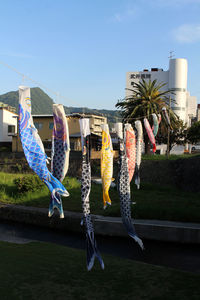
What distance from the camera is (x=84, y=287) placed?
22.4 feet

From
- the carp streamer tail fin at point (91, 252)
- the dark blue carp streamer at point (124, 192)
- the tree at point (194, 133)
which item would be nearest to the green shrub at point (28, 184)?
the dark blue carp streamer at point (124, 192)

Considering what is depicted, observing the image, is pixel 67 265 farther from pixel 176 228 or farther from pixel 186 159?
pixel 186 159

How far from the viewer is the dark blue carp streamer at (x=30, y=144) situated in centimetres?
759

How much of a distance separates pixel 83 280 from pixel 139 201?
10590mm

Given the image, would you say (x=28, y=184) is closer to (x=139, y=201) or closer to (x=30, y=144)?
(x=139, y=201)

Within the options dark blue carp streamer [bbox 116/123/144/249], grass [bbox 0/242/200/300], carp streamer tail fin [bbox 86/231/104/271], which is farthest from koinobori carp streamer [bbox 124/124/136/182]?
carp streamer tail fin [bbox 86/231/104/271]

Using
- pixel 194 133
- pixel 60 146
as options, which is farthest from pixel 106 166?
pixel 194 133

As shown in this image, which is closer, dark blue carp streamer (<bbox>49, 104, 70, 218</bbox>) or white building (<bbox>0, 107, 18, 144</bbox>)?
dark blue carp streamer (<bbox>49, 104, 70, 218</bbox>)

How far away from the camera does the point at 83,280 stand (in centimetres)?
730

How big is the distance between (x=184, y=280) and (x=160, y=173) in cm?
1826

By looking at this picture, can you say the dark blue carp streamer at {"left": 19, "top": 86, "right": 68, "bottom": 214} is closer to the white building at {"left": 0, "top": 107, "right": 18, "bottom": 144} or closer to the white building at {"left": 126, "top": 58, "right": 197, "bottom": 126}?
the white building at {"left": 0, "top": 107, "right": 18, "bottom": 144}

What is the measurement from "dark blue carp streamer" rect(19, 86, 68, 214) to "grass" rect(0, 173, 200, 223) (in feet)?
26.4

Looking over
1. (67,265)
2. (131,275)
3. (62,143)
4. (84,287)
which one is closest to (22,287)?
(84,287)

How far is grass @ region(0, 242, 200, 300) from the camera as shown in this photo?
6391 mm
